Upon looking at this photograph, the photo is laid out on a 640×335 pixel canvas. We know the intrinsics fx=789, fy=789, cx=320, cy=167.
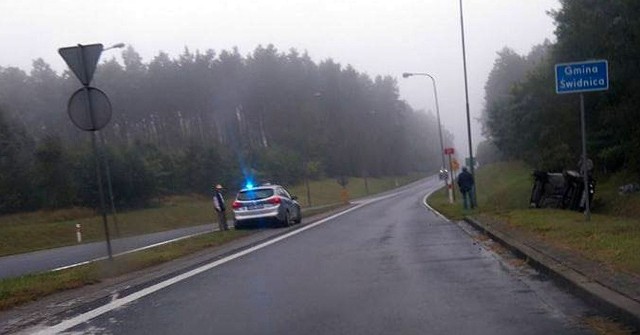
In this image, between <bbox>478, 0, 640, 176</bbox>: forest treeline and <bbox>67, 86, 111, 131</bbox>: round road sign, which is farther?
<bbox>478, 0, 640, 176</bbox>: forest treeline

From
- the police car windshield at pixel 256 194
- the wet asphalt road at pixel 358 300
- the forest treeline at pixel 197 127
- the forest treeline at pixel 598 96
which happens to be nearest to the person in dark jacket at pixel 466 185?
the forest treeline at pixel 598 96

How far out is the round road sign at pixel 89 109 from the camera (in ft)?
42.3

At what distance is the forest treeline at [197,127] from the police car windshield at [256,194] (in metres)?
25.2

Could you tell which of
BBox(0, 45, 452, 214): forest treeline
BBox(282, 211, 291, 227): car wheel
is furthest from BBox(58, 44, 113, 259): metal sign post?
BBox(0, 45, 452, 214): forest treeline

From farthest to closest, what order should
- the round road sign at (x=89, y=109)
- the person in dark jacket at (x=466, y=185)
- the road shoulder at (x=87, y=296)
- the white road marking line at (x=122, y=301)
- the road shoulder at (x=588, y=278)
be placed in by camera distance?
the person in dark jacket at (x=466, y=185) < the round road sign at (x=89, y=109) < the road shoulder at (x=87, y=296) < the white road marking line at (x=122, y=301) < the road shoulder at (x=588, y=278)

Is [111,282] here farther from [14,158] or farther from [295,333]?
[14,158]

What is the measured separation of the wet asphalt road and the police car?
11.1 m

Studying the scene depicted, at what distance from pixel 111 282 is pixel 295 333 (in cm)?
542

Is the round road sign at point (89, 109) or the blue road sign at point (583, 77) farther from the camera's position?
the blue road sign at point (583, 77)

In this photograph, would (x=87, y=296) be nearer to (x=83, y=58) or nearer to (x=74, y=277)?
(x=74, y=277)

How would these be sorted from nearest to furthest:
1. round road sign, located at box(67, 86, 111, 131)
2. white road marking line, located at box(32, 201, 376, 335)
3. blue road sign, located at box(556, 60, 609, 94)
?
white road marking line, located at box(32, 201, 376, 335) → round road sign, located at box(67, 86, 111, 131) → blue road sign, located at box(556, 60, 609, 94)

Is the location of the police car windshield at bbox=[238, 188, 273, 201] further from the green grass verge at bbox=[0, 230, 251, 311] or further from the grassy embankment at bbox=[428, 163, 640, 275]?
the green grass verge at bbox=[0, 230, 251, 311]

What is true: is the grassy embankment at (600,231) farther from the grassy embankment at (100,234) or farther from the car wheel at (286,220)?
the grassy embankment at (100,234)

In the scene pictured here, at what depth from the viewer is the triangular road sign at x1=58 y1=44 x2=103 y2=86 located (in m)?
12.8
